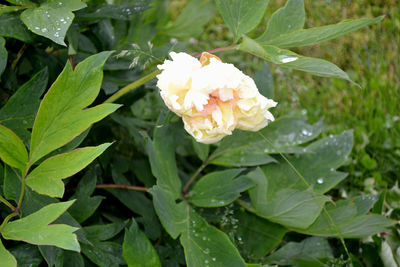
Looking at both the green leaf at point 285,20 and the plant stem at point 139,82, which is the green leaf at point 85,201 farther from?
the green leaf at point 285,20

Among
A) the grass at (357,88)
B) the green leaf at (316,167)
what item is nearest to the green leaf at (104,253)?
the green leaf at (316,167)

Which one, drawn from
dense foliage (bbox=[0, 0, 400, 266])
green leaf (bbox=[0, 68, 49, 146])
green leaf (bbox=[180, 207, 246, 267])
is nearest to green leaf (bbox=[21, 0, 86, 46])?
dense foliage (bbox=[0, 0, 400, 266])

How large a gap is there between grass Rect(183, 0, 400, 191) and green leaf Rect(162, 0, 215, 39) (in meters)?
0.39

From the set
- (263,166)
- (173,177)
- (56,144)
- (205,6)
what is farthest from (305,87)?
(56,144)

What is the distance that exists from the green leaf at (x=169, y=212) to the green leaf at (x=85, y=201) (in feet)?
0.44

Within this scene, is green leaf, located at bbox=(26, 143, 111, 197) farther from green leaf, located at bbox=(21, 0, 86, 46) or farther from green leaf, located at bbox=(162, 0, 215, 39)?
green leaf, located at bbox=(162, 0, 215, 39)

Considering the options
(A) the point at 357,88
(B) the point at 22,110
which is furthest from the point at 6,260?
(A) the point at 357,88

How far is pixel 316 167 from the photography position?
1.36 metres

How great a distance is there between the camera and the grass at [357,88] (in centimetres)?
175

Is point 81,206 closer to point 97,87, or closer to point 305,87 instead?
point 97,87

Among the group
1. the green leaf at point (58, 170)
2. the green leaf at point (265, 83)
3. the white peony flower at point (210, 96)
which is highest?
the white peony flower at point (210, 96)

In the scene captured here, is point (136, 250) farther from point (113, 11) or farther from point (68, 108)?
point (113, 11)

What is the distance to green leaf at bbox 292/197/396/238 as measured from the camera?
4.12 feet

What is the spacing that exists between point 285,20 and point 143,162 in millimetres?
669
